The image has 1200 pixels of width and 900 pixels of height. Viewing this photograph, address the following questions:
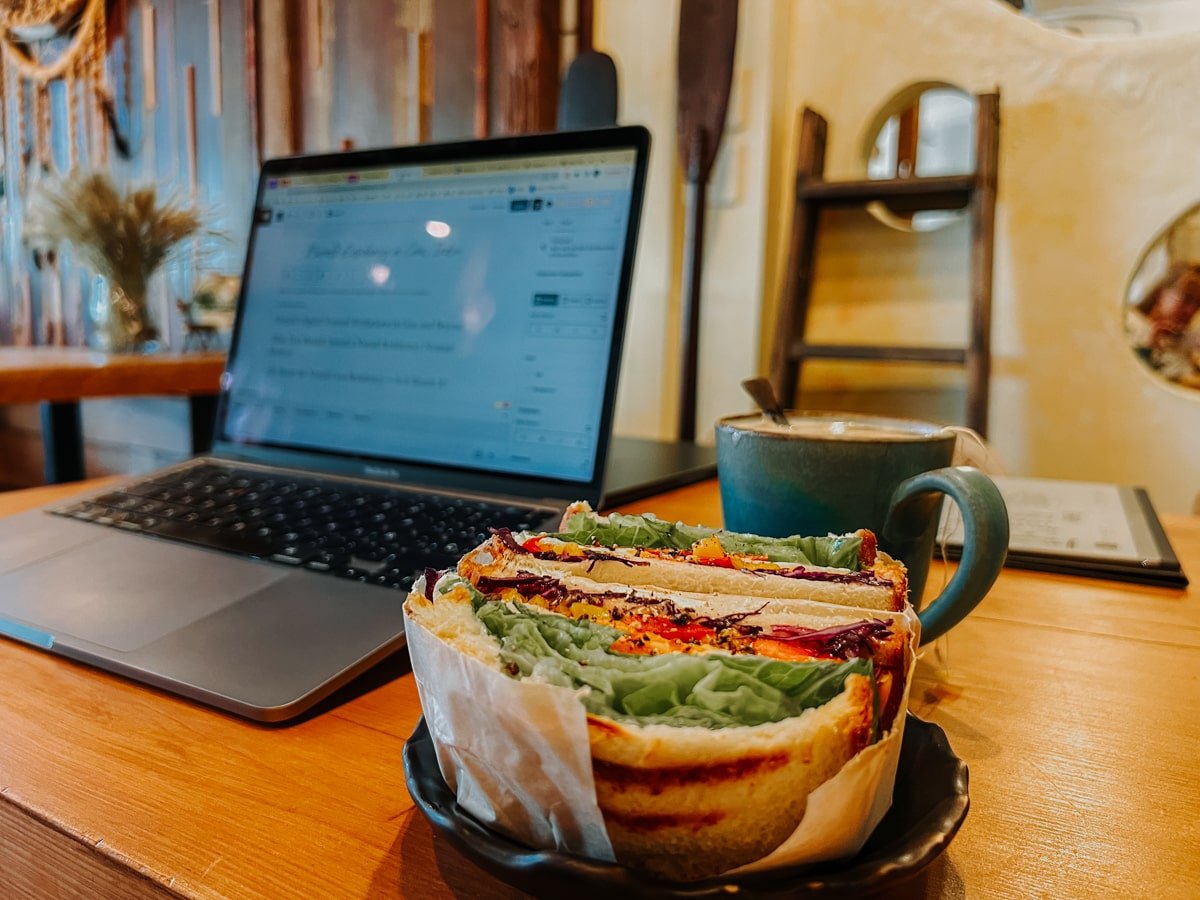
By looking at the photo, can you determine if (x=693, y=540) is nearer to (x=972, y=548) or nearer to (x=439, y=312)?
(x=972, y=548)

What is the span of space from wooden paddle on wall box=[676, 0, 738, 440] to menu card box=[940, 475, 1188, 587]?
0.59 metres

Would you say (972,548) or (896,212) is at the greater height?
(896,212)

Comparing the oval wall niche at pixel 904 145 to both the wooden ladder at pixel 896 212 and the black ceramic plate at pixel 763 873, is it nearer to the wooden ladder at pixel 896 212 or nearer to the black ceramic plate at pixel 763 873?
the wooden ladder at pixel 896 212

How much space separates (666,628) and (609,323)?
38 cm

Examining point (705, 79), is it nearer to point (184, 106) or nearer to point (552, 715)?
point (552, 715)

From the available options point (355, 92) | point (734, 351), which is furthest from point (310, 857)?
point (355, 92)

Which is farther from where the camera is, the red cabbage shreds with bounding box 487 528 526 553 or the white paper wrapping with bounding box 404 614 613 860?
the red cabbage shreds with bounding box 487 528 526 553

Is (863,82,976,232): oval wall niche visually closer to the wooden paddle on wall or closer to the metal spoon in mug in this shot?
the wooden paddle on wall

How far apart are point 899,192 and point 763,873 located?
1060mm

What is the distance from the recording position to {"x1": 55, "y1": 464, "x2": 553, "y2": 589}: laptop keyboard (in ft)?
1.60

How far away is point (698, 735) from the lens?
Answer: 20 centimetres

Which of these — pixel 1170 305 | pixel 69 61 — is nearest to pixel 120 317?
pixel 69 61

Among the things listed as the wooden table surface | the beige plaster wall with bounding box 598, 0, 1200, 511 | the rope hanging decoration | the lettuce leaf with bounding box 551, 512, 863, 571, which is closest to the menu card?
the lettuce leaf with bounding box 551, 512, 863, 571

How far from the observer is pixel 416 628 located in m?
0.23
